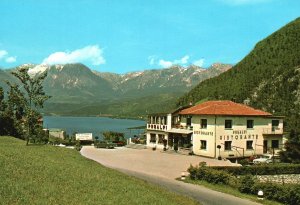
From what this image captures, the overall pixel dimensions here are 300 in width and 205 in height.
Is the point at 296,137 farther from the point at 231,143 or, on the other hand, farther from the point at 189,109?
the point at 189,109

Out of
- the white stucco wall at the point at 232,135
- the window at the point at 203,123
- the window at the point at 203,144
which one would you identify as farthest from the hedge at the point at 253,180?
the window at the point at 203,123

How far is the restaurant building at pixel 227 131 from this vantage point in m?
63.5

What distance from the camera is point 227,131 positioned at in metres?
64.0

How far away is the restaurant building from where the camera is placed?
63531 mm

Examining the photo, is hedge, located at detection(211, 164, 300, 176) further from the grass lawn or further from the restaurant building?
the restaurant building

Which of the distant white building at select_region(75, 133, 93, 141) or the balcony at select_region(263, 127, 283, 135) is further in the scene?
the distant white building at select_region(75, 133, 93, 141)

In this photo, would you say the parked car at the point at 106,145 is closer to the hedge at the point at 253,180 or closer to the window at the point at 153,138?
the window at the point at 153,138

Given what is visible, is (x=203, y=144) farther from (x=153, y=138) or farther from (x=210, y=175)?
(x=210, y=175)

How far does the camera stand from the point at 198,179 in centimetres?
4191

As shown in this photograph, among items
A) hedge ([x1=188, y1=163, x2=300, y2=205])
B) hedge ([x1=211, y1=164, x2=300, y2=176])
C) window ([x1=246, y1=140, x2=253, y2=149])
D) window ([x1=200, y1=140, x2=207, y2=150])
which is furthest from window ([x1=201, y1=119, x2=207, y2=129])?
hedge ([x1=188, y1=163, x2=300, y2=205])

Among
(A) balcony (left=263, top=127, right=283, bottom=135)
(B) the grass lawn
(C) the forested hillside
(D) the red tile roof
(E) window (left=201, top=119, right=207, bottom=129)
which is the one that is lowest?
(B) the grass lawn


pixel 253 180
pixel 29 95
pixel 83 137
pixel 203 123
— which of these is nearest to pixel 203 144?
pixel 203 123

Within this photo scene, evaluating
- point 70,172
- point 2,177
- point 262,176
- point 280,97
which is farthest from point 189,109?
point 280,97

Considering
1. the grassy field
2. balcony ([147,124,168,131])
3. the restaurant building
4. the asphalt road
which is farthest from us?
balcony ([147,124,168,131])
